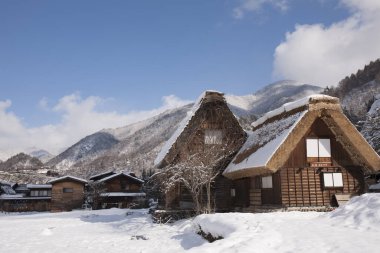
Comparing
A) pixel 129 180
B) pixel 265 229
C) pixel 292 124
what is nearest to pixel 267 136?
pixel 292 124

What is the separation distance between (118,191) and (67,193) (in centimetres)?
695

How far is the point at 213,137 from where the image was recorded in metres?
26.6

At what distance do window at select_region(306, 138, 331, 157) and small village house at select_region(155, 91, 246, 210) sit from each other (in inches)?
236

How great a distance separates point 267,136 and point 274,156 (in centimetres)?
→ 349

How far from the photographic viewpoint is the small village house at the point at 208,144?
24.9m

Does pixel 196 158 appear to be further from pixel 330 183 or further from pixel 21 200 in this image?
pixel 21 200

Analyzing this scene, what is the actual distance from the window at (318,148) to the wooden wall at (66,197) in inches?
1477

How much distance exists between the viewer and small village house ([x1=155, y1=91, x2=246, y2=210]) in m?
24.9

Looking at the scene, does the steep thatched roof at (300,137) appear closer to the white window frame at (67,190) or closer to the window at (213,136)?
the window at (213,136)

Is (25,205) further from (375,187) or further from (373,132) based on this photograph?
(373,132)

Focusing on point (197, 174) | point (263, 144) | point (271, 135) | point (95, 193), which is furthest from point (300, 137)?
point (95, 193)

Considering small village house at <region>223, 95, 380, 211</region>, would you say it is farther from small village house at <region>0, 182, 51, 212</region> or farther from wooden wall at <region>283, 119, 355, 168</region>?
small village house at <region>0, 182, 51, 212</region>

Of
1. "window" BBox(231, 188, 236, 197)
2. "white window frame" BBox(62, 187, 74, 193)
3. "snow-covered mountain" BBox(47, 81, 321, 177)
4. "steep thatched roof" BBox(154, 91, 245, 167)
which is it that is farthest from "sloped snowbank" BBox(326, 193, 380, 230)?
"snow-covered mountain" BBox(47, 81, 321, 177)

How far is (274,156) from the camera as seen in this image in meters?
19.3
